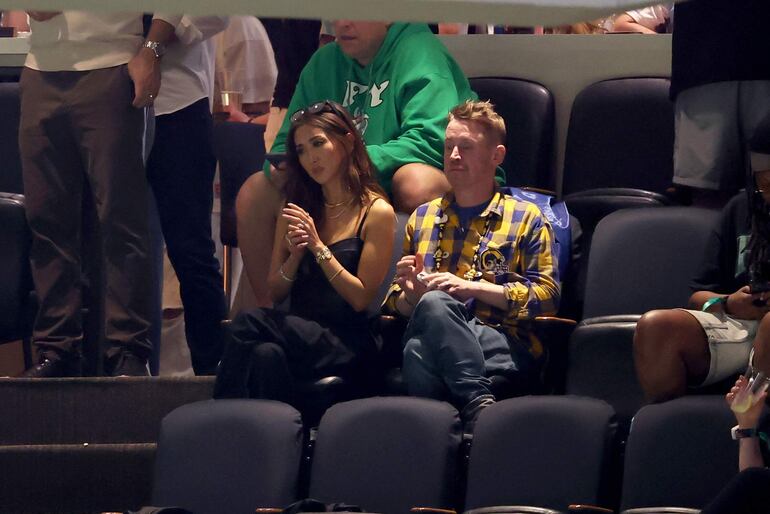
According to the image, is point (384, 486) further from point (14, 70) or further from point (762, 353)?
point (14, 70)

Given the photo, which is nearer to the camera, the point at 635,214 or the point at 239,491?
the point at 239,491

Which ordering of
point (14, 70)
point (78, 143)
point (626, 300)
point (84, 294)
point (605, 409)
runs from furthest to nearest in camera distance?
point (14, 70) → point (84, 294) → point (78, 143) → point (626, 300) → point (605, 409)

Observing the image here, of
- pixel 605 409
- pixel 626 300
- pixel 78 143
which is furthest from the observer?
pixel 78 143

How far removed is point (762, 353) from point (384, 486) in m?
0.90

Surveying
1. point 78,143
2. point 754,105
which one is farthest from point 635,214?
point 78,143

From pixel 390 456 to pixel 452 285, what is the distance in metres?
0.48

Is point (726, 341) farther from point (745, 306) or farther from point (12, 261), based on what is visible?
point (12, 261)

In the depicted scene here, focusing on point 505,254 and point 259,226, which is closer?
point 505,254

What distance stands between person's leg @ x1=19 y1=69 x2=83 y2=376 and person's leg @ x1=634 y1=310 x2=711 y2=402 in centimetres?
175

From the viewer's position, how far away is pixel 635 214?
3.43 m

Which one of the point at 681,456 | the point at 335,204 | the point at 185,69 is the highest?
the point at 185,69

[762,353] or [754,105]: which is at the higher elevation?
[754,105]

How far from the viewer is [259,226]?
384 cm

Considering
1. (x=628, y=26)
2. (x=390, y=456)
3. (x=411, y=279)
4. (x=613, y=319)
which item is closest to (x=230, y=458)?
(x=390, y=456)
